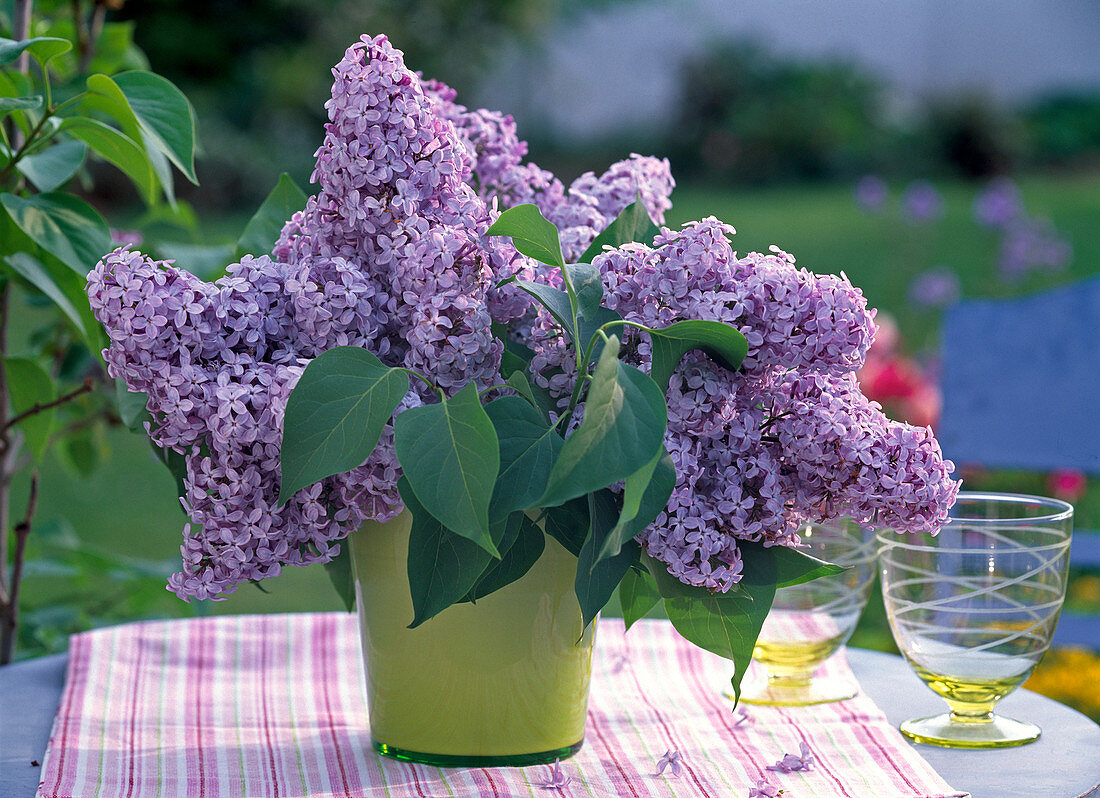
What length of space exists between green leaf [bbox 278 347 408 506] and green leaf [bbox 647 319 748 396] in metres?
0.11

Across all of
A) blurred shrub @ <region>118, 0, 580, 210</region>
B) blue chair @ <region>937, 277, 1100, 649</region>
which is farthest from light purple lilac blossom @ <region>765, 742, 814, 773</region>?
blurred shrub @ <region>118, 0, 580, 210</region>

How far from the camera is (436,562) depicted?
51cm

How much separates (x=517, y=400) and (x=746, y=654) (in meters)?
0.17

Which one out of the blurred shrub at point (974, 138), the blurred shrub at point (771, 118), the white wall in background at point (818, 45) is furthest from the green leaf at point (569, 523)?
the white wall in background at point (818, 45)

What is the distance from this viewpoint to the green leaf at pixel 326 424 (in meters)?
0.48

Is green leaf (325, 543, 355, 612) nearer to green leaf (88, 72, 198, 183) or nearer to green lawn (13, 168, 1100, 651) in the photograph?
green lawn (13, 168, 1100, 651)

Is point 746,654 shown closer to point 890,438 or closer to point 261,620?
point 890,438

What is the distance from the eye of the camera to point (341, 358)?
0.50 metres

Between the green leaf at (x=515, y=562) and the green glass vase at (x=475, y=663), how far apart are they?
1.5 inches

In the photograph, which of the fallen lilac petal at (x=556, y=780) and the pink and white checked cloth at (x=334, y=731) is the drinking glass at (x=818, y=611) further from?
the fallen lilac petal at (x=556, y=780)

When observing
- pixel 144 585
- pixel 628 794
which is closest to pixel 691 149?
pixel 144 585

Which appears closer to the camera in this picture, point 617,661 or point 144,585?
point 617,661

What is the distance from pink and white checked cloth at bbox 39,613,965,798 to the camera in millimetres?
585

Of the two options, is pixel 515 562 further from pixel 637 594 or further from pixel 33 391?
pixel 33 391
